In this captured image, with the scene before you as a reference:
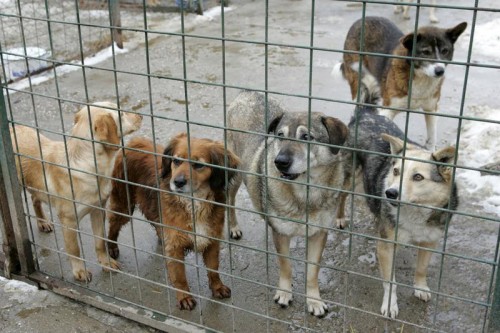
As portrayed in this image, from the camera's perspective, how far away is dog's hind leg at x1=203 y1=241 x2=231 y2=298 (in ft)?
11.8

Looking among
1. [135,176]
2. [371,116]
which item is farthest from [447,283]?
[135,176]

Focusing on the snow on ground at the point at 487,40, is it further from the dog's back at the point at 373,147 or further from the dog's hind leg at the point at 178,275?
the dog's hind leg at the point at 178,275

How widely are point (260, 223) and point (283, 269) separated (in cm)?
102

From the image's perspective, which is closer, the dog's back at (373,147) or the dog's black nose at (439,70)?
the dog's back at (373,147)

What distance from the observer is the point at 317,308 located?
355 centimetres

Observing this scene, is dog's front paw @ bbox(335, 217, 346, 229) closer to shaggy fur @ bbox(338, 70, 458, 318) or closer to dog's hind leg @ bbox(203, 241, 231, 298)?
shaggy fur @ bbox(338, 70, 458, 318)

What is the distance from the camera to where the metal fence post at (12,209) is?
11.4 ft

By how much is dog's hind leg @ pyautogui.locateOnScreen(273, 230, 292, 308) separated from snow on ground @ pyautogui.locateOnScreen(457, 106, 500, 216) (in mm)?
2055

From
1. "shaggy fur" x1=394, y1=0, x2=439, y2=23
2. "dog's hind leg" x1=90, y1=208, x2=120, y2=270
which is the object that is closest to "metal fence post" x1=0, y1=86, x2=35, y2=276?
"dog's hind leg" x1=90, y1=208, x2=120, y2=270

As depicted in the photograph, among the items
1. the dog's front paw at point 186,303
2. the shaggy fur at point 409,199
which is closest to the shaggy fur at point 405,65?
the shaggy fur at point 409,199

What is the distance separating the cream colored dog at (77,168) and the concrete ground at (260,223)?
0.76 feet

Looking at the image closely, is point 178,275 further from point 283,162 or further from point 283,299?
point 283,162

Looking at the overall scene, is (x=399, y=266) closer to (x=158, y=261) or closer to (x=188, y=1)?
(x=158, y=261)

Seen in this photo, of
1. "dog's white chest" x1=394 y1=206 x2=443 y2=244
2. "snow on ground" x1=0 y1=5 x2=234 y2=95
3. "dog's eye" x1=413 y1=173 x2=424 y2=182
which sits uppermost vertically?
"dog's eye" x1=413 y1=173 x2=424 y2=182
